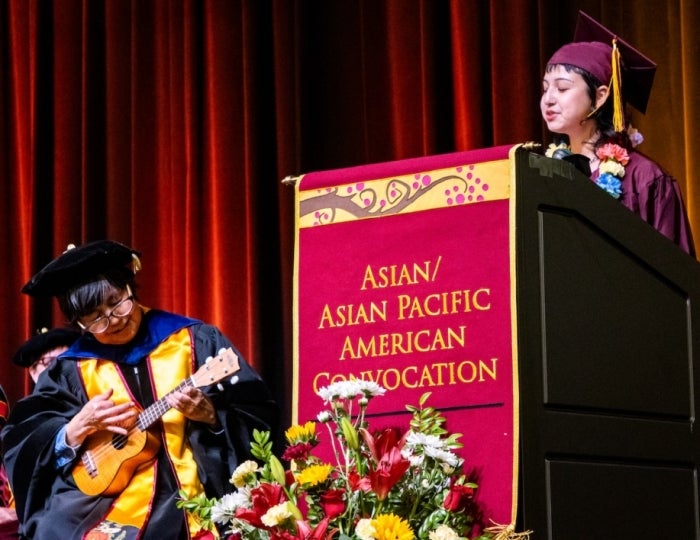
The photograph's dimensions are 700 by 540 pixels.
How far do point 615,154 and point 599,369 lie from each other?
809mm

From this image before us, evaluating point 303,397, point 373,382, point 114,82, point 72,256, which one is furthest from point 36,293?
point 114,82

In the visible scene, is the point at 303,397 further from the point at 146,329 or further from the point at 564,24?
the point at 564,24

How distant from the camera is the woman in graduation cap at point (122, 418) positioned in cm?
342

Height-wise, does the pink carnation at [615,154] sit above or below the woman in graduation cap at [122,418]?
above

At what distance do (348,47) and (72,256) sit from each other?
1717mm

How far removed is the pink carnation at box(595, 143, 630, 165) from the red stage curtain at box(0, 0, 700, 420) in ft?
3.89

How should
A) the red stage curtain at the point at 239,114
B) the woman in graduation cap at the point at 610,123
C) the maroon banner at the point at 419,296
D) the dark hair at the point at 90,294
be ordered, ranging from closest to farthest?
the maroon banner at the point at 419,296
the woman in graduation cap at the point at 610,123
the dark hair at the point at 90,294
the red stage curtain at the point at 239,114

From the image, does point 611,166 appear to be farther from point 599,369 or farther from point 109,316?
point 109,316

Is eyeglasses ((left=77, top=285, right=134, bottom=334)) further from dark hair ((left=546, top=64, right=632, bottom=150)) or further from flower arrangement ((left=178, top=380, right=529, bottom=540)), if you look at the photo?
dark hair ((left=546, top=64, right=632, bottom=150))

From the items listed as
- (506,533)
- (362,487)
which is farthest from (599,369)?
(362,487)

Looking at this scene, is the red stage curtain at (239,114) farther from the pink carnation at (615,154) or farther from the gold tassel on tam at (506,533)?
the gold tassel on tam at (506,533)

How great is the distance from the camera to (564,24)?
4441 mm

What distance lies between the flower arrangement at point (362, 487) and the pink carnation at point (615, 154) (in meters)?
0.95

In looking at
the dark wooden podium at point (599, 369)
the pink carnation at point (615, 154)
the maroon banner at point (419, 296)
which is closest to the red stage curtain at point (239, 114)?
the pink carnation at point (615, 154)
